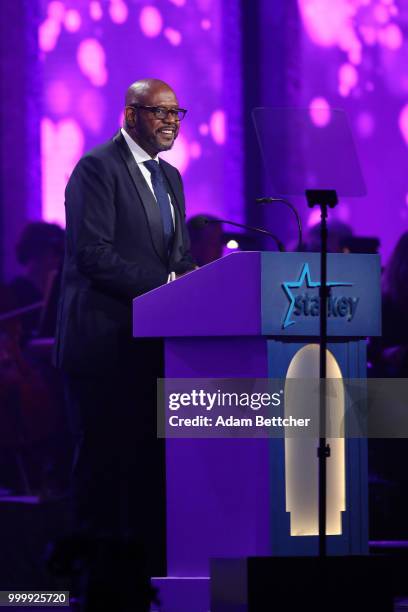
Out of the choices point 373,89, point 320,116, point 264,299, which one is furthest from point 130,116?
point 373,89

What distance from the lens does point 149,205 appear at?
391 cm

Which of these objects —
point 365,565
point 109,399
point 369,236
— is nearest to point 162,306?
point 109,399

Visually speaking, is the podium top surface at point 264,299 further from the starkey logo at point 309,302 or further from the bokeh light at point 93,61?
the bokeh light at point 93,61

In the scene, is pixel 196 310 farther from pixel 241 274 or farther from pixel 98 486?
pixel 98 486

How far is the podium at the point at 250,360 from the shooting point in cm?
335

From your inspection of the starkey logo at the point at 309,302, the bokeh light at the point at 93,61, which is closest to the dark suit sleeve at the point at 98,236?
the starkey logo at the point at 309,302

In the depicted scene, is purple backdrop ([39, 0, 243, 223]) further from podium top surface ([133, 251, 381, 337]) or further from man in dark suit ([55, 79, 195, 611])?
podium top surface ([133, 251, 381, 337])

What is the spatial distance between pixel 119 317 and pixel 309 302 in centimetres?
77

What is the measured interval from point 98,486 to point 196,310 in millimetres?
732

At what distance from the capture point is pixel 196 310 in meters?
3.46

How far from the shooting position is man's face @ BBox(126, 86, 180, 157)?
3877 mm

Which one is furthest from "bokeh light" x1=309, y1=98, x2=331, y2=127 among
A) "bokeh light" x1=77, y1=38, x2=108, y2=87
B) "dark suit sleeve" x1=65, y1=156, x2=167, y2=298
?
"bokeh light" x1=77, y1=38, x2=108, y2=87

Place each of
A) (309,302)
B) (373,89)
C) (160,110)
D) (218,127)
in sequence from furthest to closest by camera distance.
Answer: (218,127) → (373,89) → (160,110) → (309,302)

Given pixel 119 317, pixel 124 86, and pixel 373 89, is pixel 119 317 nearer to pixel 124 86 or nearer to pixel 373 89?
pixel 124 86
